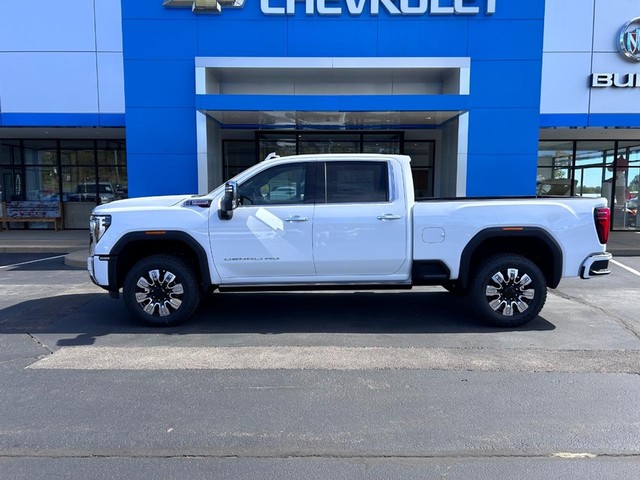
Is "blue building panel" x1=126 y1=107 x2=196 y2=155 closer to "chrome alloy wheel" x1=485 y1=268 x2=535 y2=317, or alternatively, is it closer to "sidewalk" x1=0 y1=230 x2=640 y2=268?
"sidewalk" x1=0 y1=230 x2=640 y2=268

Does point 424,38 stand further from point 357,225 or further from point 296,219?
point 296,219

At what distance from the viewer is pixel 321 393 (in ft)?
13.6

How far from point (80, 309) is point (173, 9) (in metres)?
8.57

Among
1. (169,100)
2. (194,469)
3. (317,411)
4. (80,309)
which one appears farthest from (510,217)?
(169,100)

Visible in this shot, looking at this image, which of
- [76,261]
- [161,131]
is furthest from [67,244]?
[161,131]

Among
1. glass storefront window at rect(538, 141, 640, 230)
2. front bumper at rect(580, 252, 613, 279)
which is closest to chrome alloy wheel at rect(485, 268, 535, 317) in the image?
front bumper at rect(580, 252, 613, 279)

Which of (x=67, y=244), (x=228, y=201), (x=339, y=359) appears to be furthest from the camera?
(x=67, y=244)

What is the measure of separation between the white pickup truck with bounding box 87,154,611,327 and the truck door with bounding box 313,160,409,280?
13mm

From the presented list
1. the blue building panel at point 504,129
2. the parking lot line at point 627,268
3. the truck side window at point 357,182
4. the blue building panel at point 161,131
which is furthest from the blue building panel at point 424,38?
the truck side window at point 357,182

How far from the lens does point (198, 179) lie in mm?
12422

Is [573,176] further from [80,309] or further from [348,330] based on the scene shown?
[80,309]

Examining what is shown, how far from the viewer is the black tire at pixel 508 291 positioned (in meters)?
5.96

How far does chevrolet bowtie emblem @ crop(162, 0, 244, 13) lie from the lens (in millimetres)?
12023

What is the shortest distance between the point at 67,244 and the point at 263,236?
10020mm
